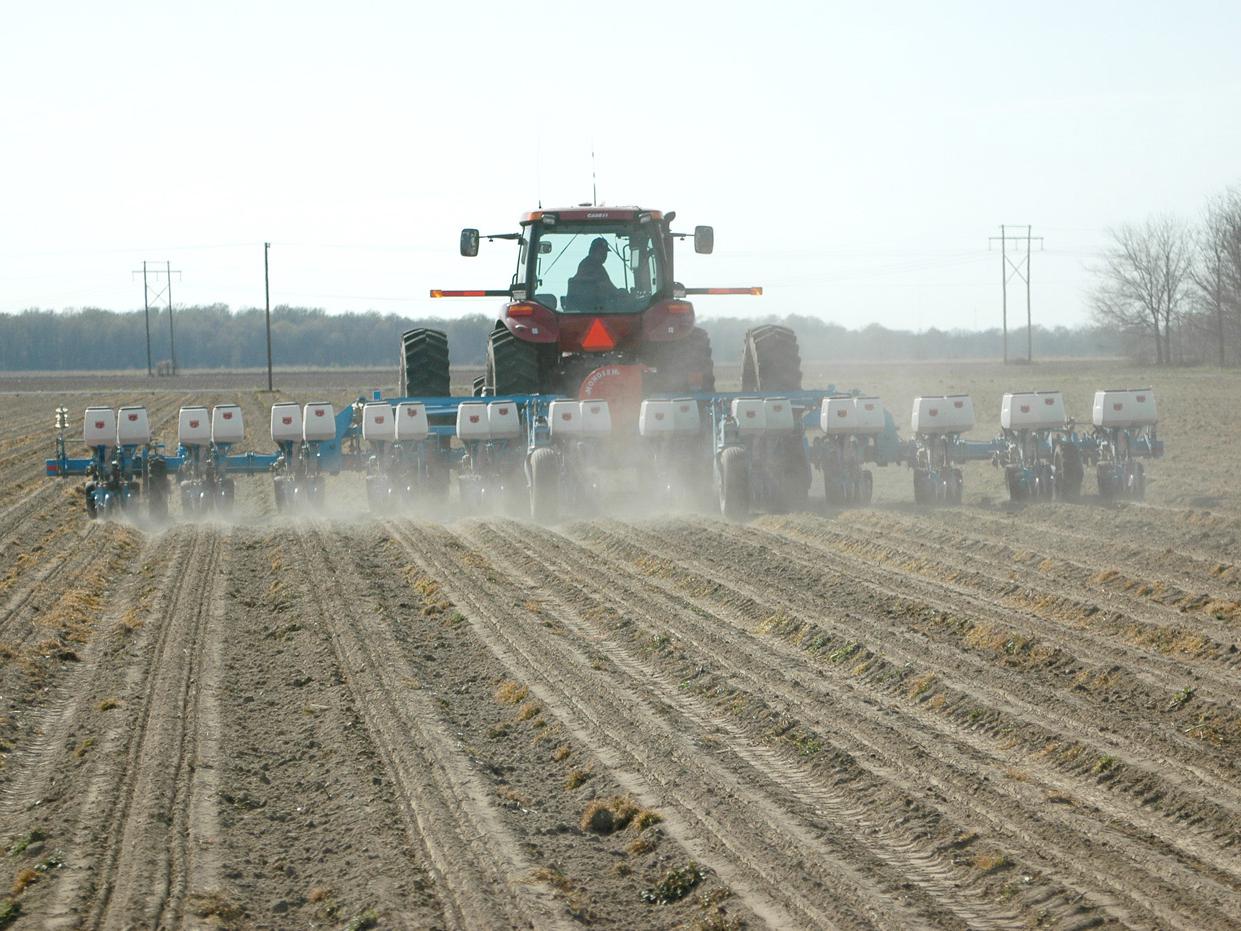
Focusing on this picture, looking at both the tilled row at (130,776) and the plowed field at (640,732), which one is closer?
the plowed field at (640,732)

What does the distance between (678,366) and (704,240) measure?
4.64ft

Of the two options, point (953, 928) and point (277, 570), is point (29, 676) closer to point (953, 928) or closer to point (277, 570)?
point (277, 570)

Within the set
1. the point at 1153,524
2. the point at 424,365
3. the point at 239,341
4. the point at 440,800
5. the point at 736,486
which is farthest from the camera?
the point at 239,341

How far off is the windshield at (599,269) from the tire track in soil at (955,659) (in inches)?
154

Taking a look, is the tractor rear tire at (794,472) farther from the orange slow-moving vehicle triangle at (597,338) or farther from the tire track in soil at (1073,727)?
the tire track in soil at (1073,727)

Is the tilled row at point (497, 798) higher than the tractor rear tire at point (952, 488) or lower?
lower

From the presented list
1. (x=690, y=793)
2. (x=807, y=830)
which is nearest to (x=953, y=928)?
(x=807, y=830)

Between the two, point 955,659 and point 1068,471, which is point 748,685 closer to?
point 955,659

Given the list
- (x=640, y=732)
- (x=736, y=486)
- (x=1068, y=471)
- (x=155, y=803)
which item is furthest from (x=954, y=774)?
(x=1068, y=471)

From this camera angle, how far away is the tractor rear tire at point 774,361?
16.9 m

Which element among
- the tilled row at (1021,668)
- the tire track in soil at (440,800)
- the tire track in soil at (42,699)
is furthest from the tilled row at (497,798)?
the tilled row at (1021,668)

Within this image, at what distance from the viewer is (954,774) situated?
19.3 feet

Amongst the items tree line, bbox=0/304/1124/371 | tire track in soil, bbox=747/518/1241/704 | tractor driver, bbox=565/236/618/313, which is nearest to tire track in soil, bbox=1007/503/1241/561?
tire track in soil, bbox=747/518/1241/704

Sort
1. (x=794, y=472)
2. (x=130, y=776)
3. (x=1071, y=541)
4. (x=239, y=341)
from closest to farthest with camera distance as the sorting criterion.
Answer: (x=130, y=776) → (x=1071, y=541) → (x=794, y=472) → (x=239, y=341)
